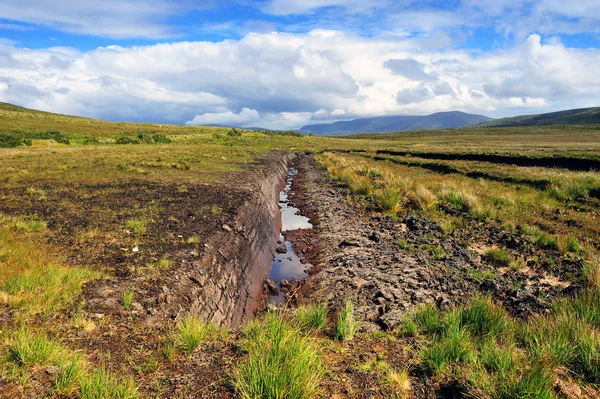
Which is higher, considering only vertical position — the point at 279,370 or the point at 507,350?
the point at 279,370

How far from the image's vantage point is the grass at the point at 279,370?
407 centimetres

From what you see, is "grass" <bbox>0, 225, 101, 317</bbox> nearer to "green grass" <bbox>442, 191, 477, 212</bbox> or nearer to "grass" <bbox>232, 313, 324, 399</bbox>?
"grass" <bbox>232, 313, 324, 399</bbox>

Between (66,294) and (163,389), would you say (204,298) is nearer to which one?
(66,294)

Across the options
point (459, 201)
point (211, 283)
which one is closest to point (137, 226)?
point (211, 283)

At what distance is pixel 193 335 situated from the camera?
221 inches

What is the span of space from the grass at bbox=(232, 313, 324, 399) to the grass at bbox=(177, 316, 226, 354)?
94 cm

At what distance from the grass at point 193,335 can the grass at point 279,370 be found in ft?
3.07

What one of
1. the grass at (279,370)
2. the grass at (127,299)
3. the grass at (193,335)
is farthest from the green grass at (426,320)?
the grass at (127,299)

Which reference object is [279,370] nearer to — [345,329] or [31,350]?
[345,329]

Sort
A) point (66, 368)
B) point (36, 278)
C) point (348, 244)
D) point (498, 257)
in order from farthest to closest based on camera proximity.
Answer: point (348, 244), point (498, 257), point (36, 278), point (66, 368)

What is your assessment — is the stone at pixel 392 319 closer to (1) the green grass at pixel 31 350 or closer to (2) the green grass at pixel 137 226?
(1) the green grass at pixel 31 350

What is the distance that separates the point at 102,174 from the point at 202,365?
23.5 metres

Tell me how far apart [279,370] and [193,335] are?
2093mm

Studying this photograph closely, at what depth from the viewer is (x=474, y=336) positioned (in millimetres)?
5836
